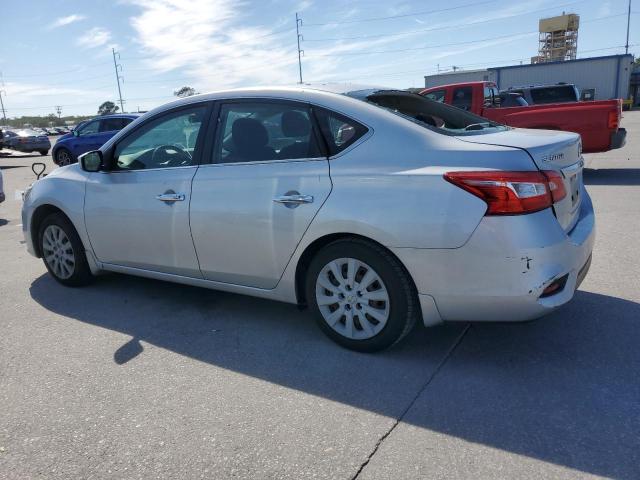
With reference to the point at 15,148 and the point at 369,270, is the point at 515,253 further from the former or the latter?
the point at 15,148

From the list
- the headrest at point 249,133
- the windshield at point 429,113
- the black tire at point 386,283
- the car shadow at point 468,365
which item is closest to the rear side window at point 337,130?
the windshield at point 429,113

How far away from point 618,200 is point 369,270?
6.33 meters

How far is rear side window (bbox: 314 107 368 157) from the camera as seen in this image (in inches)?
128

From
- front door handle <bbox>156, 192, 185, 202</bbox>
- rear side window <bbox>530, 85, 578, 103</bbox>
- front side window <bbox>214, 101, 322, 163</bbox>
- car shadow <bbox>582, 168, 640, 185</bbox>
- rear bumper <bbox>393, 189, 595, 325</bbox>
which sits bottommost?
car shadow <bbox>582, 168, 640, 185</bbox>

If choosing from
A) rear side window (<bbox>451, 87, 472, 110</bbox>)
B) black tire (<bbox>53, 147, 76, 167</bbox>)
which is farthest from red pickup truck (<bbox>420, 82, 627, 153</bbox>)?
black tire (<bbox>53, 147, 76, 167</bbox>)

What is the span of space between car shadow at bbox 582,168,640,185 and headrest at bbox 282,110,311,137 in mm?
7916

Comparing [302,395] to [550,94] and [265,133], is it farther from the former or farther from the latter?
[550,94]

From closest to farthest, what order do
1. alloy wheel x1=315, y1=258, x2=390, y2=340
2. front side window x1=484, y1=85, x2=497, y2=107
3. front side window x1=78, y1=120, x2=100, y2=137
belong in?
alloy wheel x1=315, y1=258, x2=390, y2=340 < front side window x1=484, y1=85, x2=497, y2=107 < front side window x1=78, y1=120, x2=100, y2=137

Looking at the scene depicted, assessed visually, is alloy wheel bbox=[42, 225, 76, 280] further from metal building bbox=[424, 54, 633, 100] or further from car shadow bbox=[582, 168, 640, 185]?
metal building bbox=[424, 54, 633, 100]

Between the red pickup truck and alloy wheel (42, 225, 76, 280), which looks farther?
the red pickup truck

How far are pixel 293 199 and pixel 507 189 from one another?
1.27 m

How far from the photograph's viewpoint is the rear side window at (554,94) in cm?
1414

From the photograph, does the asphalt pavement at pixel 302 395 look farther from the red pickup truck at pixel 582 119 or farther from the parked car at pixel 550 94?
the parked car at pixel 550 94

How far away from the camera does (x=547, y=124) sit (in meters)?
10.6
